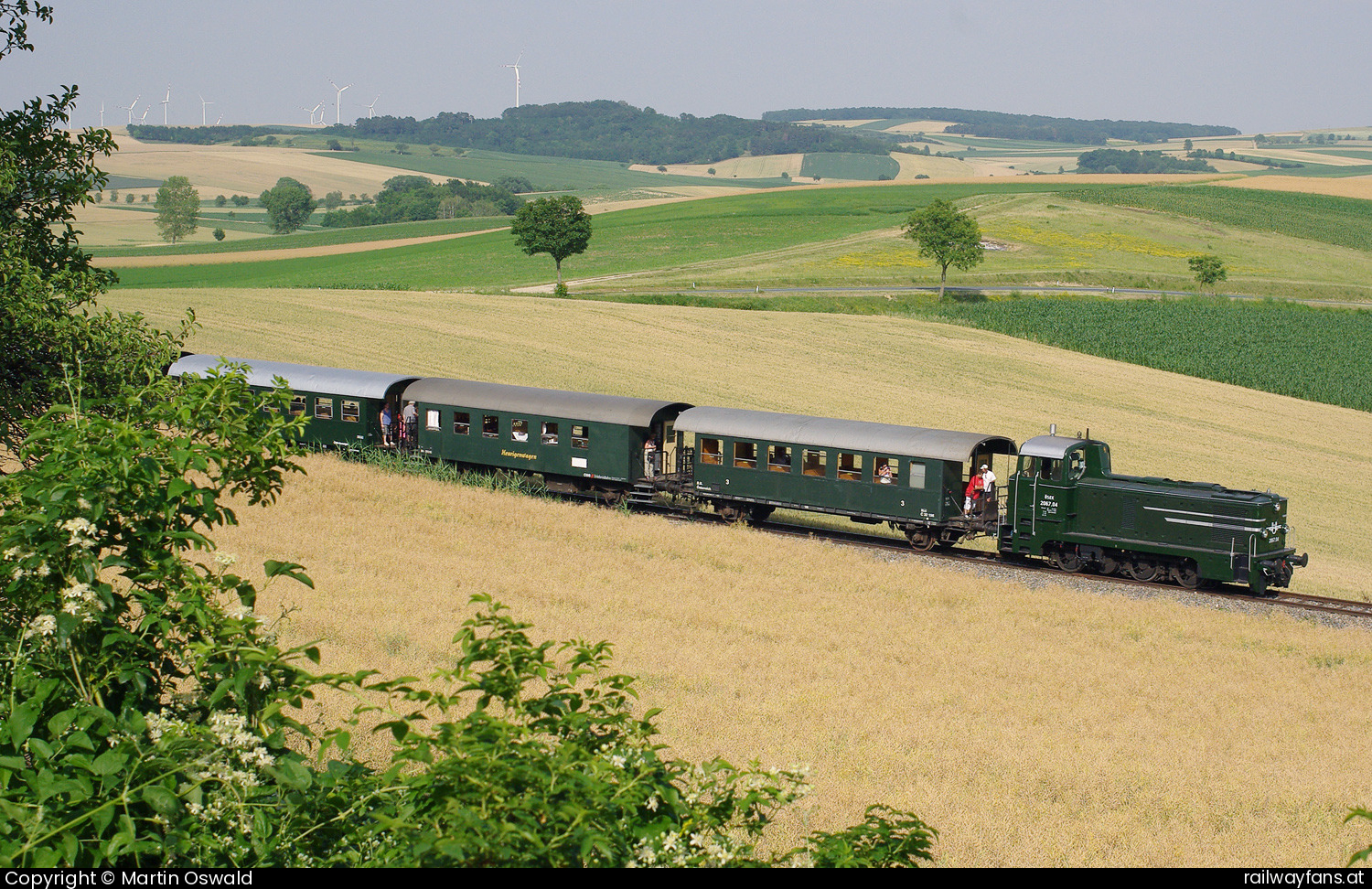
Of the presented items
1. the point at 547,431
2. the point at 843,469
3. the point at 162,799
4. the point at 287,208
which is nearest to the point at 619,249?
the point at 287,208

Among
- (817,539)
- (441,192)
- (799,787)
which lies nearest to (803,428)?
(817,539)

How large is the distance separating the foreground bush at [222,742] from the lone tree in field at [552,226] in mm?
74144

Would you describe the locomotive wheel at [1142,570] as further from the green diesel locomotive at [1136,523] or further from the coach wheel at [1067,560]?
the coach wheel at [1067,560]

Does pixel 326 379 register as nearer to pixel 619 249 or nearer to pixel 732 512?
pixel 732 512

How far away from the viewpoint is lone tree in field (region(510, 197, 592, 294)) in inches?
3098

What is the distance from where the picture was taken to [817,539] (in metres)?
26.5

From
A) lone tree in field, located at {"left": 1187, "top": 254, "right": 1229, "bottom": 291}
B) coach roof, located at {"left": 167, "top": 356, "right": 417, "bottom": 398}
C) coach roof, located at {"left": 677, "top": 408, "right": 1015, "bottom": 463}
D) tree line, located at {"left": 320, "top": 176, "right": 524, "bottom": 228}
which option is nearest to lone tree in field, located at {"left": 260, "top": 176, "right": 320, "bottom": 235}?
tree line, located at {"left": 320, "top": 176, "right": 524, "bottom": 228}

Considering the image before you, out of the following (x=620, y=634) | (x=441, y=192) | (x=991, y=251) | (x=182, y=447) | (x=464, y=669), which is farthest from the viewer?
(x=441, y=192)

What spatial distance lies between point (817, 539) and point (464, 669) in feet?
70.7

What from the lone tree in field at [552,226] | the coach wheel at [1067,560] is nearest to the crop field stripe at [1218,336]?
the lone tree in field at [552,226]

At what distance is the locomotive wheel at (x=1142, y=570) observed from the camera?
25.6 metres

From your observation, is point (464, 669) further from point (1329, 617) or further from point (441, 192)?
point (441, 192)

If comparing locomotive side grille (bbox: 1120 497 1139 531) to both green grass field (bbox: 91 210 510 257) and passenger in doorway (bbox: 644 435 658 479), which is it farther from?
green grass field (bbox: 91 210 510 257)
